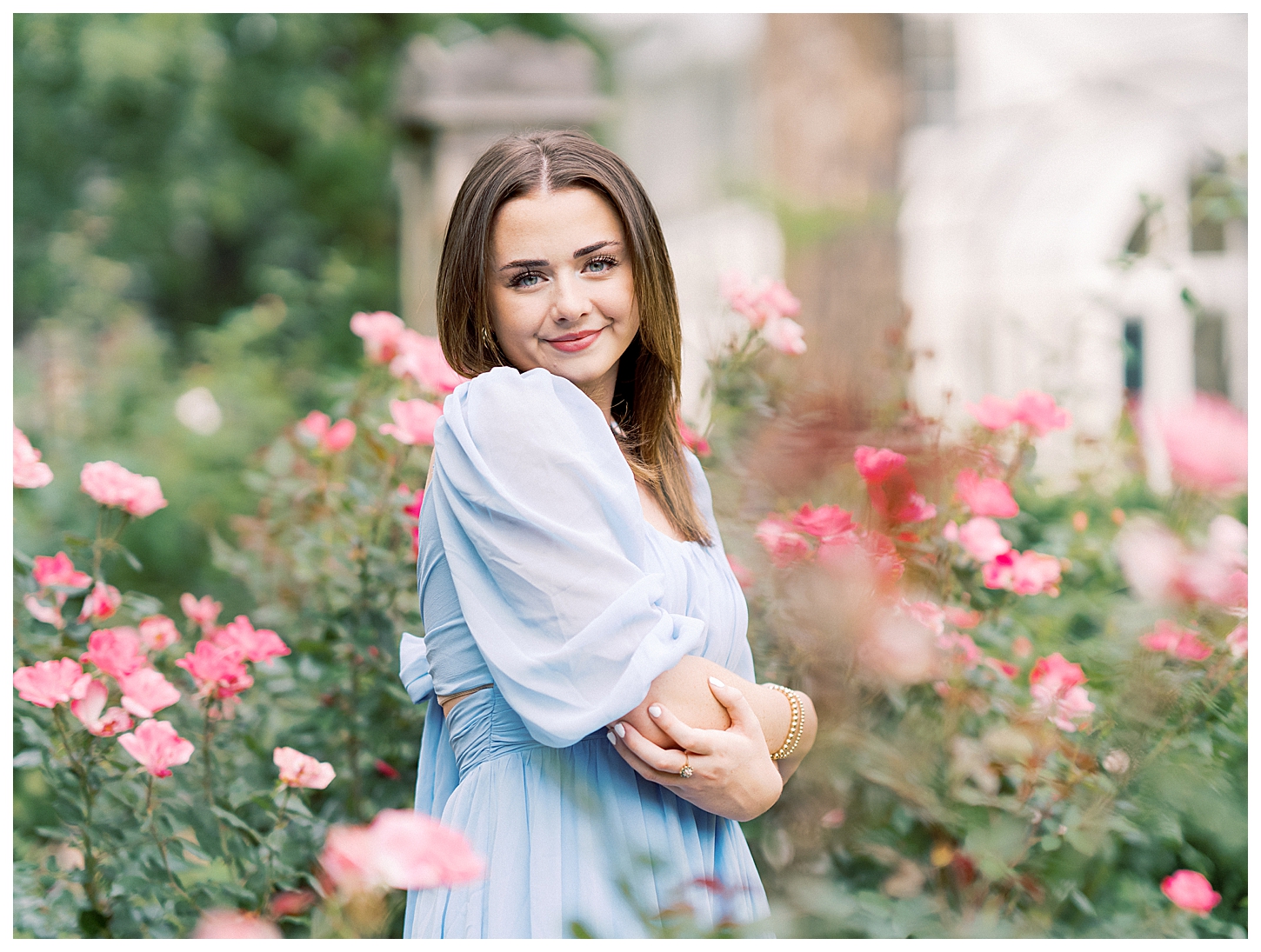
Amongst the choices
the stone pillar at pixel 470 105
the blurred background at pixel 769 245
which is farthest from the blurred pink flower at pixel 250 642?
the stone pillar at pixel 470 105

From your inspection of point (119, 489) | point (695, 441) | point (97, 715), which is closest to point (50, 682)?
point (97, 715)

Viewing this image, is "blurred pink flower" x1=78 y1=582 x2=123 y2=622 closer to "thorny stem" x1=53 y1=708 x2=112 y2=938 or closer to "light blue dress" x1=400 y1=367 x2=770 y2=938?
"thorny stem" x1=53 y1=708 x2=112 y2=938

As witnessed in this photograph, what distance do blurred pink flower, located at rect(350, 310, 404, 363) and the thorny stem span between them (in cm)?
85

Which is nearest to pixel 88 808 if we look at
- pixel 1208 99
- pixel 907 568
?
pixel 907 568

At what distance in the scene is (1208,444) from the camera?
62.8 inches

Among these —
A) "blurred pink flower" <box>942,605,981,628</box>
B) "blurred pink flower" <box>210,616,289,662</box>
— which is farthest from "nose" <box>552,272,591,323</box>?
"blurred pink flower" <box>942,605,981,628</box>

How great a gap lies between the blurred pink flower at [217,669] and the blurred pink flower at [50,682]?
15cm

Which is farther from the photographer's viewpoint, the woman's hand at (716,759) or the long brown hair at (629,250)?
the long brown hair at (629,250)

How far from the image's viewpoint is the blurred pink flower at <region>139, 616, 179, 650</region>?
1.76 meters

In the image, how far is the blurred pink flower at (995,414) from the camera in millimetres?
1890

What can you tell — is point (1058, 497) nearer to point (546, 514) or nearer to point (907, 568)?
point (907, 568)

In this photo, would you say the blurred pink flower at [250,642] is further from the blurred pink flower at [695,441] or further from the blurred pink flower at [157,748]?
the blurred pink flower at [695,441]

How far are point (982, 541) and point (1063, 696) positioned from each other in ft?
0.96

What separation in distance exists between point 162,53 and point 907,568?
7.20 m
